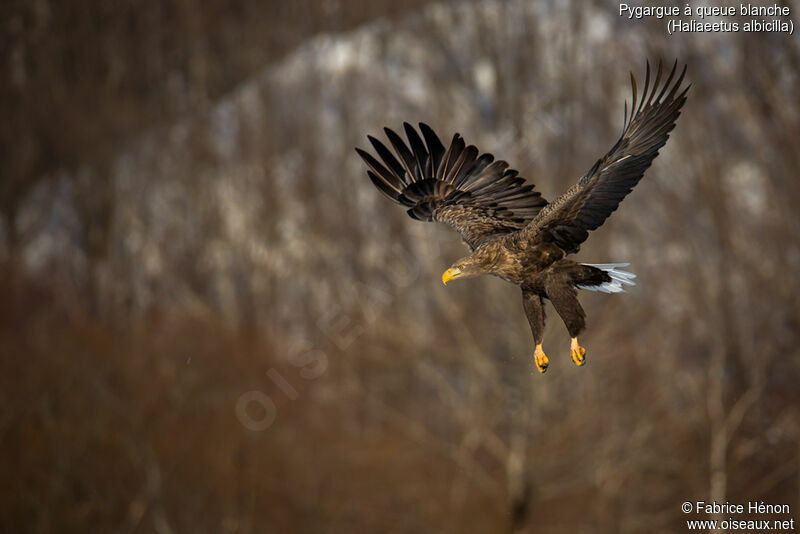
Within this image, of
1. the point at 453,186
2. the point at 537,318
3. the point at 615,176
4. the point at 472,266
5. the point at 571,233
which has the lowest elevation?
the point at 537,318

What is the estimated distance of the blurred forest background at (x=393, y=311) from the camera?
19.4 m

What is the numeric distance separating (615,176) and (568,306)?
79cm

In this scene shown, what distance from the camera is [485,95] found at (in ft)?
75.3

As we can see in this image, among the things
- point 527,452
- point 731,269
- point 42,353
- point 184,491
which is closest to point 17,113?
point 42,353

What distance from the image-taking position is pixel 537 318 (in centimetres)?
448

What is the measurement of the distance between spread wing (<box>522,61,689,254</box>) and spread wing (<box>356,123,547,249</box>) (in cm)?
85

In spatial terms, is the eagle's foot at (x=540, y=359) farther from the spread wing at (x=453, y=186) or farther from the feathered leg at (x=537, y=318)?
the spread wing at (x=453, y=186)

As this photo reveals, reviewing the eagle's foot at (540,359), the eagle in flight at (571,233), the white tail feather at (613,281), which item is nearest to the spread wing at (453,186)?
the eagle in flight at (571,233)

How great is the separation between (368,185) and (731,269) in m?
10.4

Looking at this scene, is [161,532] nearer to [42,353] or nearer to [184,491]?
[184,491]

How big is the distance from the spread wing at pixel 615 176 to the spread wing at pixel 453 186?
2.77ft

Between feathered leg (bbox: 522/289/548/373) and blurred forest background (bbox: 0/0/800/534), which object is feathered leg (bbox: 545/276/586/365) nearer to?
feathered leg (bbox: 522/289/548/373)

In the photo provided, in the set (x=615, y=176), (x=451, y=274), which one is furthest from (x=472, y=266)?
(x=615, y=176)

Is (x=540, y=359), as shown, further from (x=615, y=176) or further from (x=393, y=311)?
(x=393, y=311)
